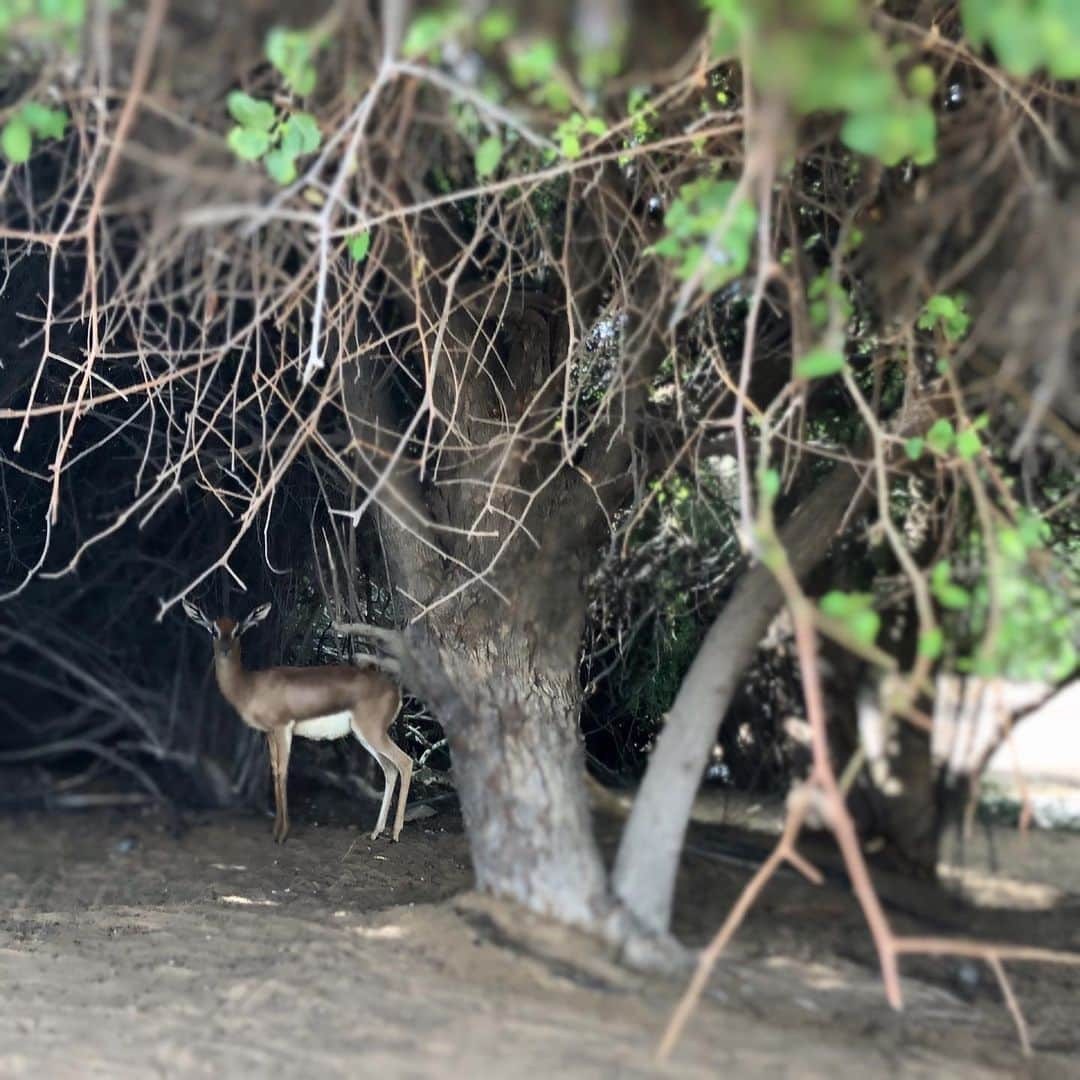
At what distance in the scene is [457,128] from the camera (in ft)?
11.0

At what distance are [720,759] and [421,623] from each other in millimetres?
1323

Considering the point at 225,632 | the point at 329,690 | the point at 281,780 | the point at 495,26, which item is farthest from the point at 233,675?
the point at 495,26

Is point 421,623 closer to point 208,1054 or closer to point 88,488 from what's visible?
point 208,1054

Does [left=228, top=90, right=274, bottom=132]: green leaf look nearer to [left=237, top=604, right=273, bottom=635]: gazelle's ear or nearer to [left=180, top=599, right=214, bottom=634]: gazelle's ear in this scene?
[left=237, top=604, right=273, bottom=635]: gazelle's ear

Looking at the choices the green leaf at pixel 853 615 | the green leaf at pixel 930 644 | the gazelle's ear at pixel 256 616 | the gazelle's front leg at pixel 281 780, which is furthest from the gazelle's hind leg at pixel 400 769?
the green leaf at pixel 930 644

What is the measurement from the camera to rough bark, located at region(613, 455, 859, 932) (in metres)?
4.16

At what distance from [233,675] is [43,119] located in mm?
4417

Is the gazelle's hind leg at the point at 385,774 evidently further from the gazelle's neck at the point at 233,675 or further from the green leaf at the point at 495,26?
the green leaf at the point at 495,26

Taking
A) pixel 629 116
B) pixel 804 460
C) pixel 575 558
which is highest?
pixel 629 116

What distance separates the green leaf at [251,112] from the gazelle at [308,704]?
372 cm

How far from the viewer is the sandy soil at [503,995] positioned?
3473mm

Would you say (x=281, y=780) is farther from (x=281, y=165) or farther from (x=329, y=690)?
(x=281, y=165)

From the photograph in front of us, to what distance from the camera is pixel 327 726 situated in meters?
6.83

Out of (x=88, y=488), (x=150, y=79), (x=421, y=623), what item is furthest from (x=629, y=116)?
(x=88, y=488)
